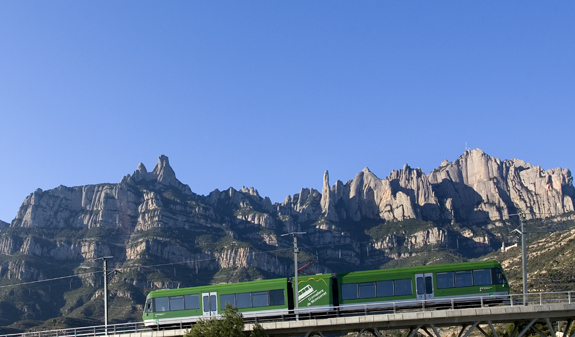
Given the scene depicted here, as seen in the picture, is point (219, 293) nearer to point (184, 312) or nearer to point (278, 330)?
point (184, 312)

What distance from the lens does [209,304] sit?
49.6 m

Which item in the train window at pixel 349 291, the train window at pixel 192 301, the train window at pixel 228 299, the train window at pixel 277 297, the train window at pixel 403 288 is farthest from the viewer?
the train window at pixel 192 301

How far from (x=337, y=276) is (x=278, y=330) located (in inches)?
227

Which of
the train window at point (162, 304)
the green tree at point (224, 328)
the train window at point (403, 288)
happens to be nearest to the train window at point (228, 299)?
the train window at point (162, 304)

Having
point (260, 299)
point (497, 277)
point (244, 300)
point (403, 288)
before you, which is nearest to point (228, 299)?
point (244, 300)

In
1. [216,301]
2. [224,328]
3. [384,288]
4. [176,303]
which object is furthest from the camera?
[176,303]

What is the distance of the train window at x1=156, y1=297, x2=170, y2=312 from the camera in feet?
170

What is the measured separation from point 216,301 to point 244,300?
230cm

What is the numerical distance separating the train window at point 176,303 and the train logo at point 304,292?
9931 mm

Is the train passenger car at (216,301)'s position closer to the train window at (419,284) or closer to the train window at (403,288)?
the train window at (403,288)

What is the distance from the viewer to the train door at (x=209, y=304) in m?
49.4

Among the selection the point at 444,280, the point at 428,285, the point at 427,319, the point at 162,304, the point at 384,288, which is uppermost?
the point at 444,280

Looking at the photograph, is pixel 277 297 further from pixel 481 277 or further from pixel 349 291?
pixel 481 277

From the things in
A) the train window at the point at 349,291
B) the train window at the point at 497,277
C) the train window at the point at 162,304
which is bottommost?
the train window at the point at 162,304
